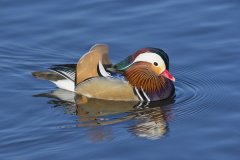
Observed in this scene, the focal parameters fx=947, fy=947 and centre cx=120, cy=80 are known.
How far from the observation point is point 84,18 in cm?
1546

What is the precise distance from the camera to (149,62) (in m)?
13.2

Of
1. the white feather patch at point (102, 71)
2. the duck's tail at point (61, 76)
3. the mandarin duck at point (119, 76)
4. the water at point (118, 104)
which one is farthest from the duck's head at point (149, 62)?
the duck's tail at point (61, 76)

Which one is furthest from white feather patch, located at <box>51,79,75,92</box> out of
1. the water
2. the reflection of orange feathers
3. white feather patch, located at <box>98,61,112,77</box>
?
the reflection of orange feathers

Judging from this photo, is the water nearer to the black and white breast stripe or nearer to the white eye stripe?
the black and white breast stripe

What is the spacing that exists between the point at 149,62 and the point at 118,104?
0.76 m

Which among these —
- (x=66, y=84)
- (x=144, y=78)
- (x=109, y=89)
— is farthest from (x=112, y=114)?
(x=66, y=84)

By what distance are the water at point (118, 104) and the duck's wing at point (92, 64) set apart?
369 mm

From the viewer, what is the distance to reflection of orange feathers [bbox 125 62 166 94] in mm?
13289

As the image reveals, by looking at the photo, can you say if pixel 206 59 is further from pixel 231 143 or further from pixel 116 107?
pixel 231 143

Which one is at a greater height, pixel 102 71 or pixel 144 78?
pixel 102 71

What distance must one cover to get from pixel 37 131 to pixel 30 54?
9.61 ft

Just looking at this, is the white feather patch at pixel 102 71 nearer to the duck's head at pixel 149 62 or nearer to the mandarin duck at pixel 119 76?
the mandarin duck at pixel 119 76

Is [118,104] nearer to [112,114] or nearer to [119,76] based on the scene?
[119,76]

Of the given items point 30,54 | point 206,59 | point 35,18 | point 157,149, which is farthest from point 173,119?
point 35,18
